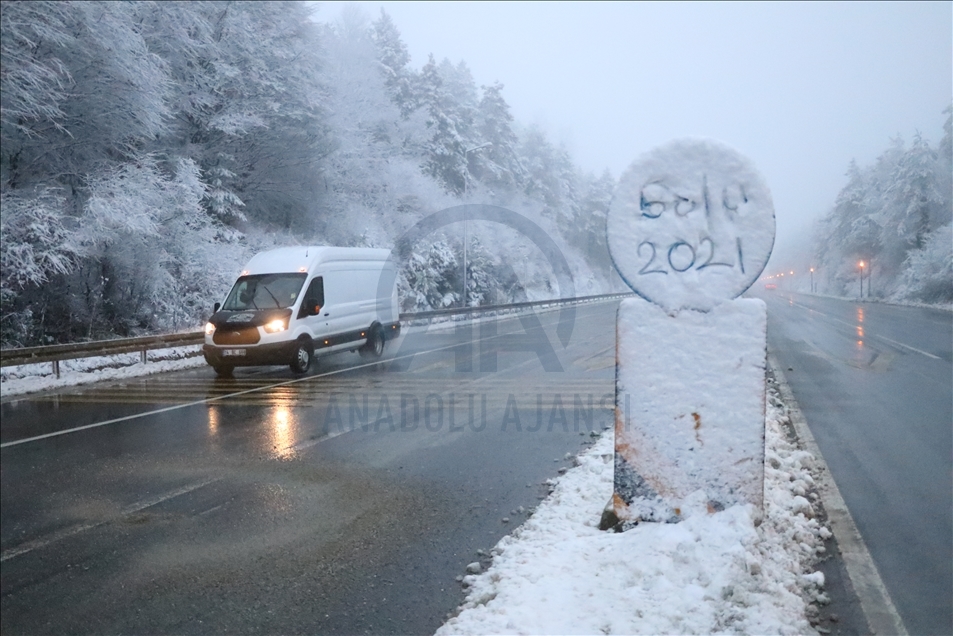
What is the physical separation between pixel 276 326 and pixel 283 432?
17.4ft

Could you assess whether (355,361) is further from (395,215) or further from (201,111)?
(395,215)

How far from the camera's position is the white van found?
13.0 meters

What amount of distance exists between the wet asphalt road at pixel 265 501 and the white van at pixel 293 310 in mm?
1973

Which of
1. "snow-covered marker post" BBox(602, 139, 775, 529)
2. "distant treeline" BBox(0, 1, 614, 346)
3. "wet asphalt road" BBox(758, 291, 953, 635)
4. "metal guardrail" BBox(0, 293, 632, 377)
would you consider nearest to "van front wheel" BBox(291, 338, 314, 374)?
"metal guardrail" BBox(0, 293, 632, 377)

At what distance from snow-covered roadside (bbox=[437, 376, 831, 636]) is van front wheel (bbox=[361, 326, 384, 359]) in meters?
12.2

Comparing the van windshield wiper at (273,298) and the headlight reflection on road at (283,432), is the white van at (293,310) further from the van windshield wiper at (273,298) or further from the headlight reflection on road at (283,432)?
the headlight reflection on road at (283,432)

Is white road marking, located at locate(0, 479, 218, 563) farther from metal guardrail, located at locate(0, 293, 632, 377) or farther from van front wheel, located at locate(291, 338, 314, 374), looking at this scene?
van front wheel, located at locate(291, 338, 314, 374)

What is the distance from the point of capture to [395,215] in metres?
37.8

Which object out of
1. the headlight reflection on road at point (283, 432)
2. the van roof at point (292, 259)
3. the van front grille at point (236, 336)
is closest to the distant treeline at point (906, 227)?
the van roof at point (292, 259)

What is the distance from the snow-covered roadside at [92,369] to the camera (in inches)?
456

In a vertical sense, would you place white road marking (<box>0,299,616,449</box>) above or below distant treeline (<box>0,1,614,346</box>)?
below

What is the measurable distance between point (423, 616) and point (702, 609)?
148 cm

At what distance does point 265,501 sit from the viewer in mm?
5512

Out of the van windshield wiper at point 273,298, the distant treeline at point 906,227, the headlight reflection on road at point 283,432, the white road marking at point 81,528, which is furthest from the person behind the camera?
the distant treeline at point 906,227
